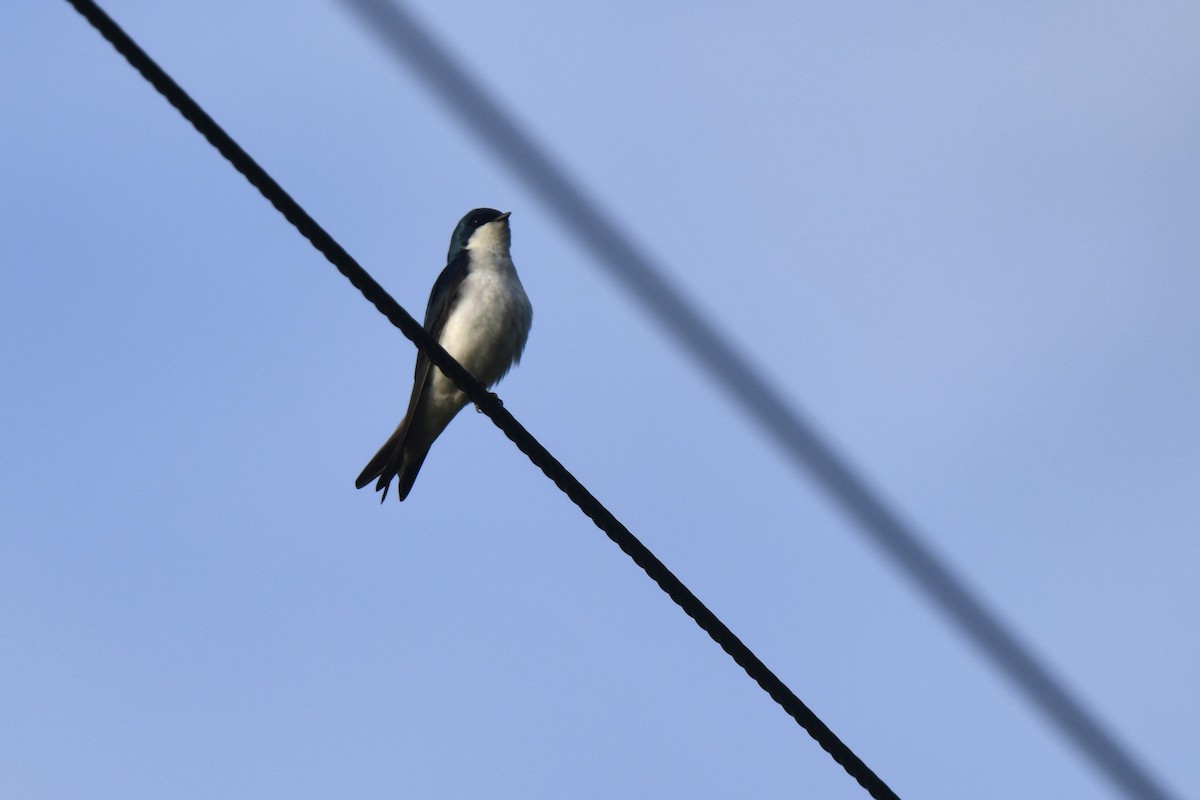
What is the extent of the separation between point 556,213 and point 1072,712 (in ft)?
4.95

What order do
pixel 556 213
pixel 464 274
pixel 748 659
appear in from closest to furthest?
1. pixel 556 213
2. pixel 748 659
3. pixel 464 274

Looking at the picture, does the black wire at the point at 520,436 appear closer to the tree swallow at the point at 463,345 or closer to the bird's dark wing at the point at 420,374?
the bird's dark wing at the point at 420,374

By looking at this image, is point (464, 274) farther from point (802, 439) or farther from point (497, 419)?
Result: point (802, 439)

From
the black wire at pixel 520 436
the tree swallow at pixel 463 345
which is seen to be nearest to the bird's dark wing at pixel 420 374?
the tree swallow at pixel 463 345

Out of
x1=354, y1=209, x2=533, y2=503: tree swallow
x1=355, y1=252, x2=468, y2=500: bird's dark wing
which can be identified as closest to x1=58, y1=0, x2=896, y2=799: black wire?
x1=355, y1=252, x2=468, y2=500: bird's dark wing

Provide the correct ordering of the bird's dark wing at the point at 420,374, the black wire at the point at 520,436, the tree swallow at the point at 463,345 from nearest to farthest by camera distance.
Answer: the black wire at the point at 520,436 < the bird's dark wing at the point at 420,374 < the tree swallow at the point at 463,345

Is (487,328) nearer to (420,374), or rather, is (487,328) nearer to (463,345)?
(463,345)

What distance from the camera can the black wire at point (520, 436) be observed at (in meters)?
2.74

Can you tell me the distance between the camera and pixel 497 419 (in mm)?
4148

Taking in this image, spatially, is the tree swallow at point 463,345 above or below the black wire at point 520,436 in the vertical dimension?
above

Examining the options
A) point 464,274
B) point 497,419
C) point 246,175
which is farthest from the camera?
point 464,274

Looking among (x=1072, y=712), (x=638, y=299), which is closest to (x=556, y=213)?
(x=638, y=299)

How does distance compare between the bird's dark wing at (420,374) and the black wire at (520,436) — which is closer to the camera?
the black wire at (520,436)

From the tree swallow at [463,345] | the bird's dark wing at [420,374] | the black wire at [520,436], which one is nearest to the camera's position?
the black wire at [520,436]
